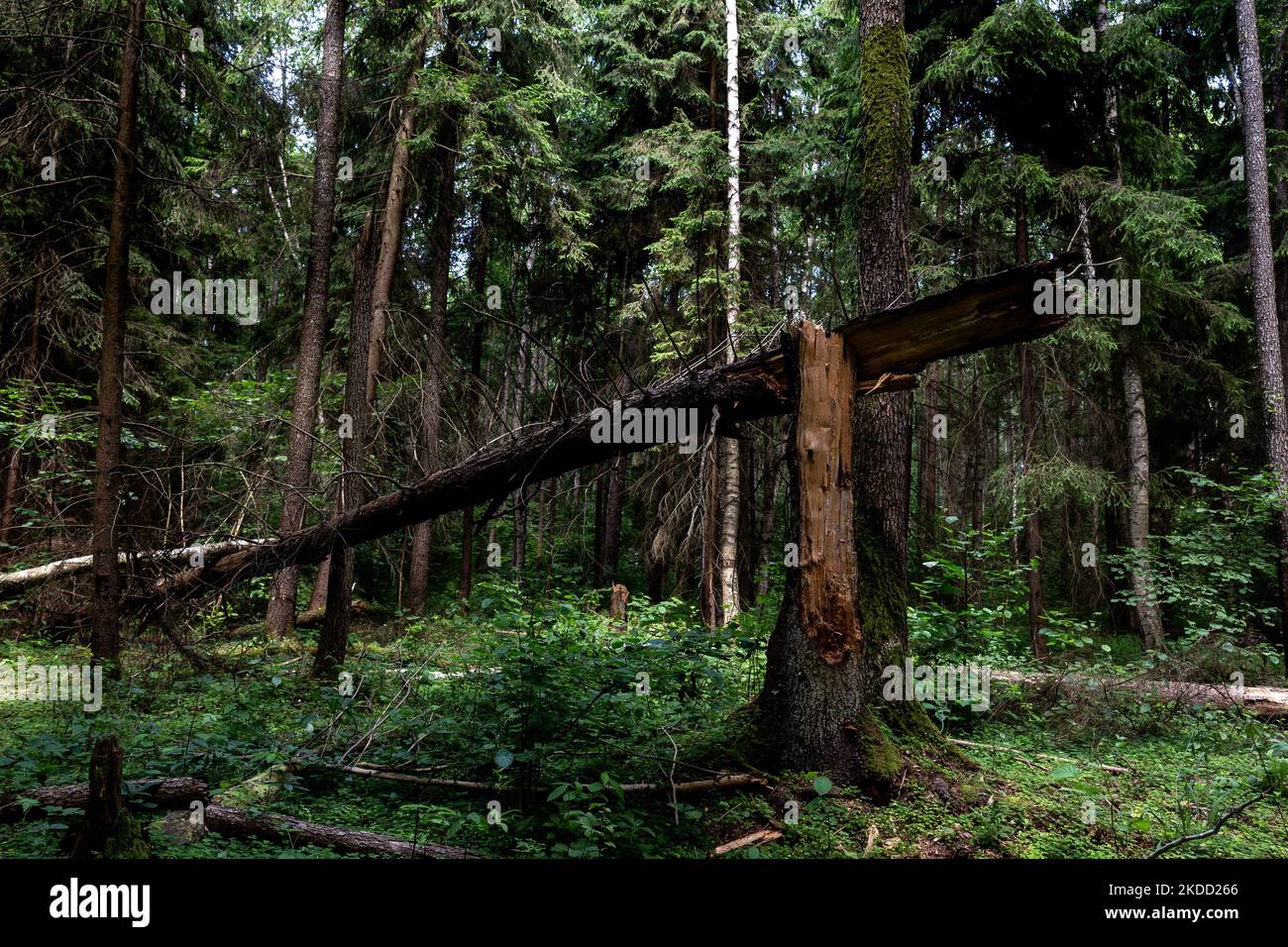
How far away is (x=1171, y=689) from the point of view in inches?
332

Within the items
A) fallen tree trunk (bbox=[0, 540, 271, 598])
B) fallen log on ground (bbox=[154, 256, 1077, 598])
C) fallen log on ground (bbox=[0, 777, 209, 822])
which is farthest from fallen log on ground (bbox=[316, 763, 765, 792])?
fallen tree trunk (bbox=[0, 540, 271, 598])

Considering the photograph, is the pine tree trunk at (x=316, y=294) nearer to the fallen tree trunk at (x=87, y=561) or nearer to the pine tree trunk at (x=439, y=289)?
the pine tree trunk at (x=439, y=289)

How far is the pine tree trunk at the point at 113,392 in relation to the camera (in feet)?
23.7

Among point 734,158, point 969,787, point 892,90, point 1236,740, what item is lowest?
point 1236,740

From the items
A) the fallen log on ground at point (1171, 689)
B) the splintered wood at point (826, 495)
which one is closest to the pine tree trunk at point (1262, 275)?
the fallen log on ground at point (1171, 689)

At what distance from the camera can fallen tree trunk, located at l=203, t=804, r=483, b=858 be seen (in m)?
3.86

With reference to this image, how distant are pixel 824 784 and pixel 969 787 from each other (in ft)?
3.95

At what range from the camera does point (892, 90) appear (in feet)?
20.8

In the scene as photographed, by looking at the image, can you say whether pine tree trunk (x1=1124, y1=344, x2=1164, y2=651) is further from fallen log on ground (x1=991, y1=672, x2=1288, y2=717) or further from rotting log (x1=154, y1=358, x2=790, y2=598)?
rotting log (x1=154, y1=358, x2=790, y2=598)

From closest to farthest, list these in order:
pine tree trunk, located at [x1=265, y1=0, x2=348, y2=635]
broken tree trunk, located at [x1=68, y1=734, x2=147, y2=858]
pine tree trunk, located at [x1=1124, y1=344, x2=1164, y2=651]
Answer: broken tree trunk, located at [x1=68, y1=734, x2=147, y2=858]
pine tree trunk, located at [x1=265, y1=0, x2=348, y2=635]
pine tree trunk, located at [x1=1124, y1=344, x2=1164, y2=651]

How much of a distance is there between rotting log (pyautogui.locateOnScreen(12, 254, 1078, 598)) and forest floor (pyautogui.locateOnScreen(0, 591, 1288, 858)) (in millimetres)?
1099

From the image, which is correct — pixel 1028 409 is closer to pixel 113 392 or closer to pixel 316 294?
pixel 316 294
